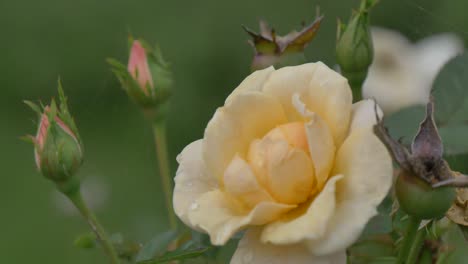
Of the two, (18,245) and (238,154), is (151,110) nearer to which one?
(238,154)

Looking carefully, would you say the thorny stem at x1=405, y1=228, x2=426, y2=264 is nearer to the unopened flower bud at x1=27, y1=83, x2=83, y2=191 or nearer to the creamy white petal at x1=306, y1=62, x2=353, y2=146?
the creamy white petal at x1=306, y1=62, x2=353, y2=146

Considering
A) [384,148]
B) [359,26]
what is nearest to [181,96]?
[359,26]

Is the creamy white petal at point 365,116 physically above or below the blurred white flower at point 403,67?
above

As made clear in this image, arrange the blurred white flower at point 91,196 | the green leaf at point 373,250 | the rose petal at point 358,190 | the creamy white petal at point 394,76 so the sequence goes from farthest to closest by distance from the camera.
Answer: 1. the blurred white flower at point 91,196
2. the creamy white petal at point 394,76
3. the green leaf at point 373,250
4. the rose petal at point 358,190

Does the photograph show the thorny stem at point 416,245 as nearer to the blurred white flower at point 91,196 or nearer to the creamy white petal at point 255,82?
the creamy white petal at point 255,82

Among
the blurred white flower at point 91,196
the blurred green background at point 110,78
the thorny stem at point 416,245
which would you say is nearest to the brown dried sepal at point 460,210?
the thorny stem at point 416,245

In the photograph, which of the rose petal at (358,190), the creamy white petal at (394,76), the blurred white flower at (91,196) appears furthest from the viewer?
the blurred white flower at (91,196)
